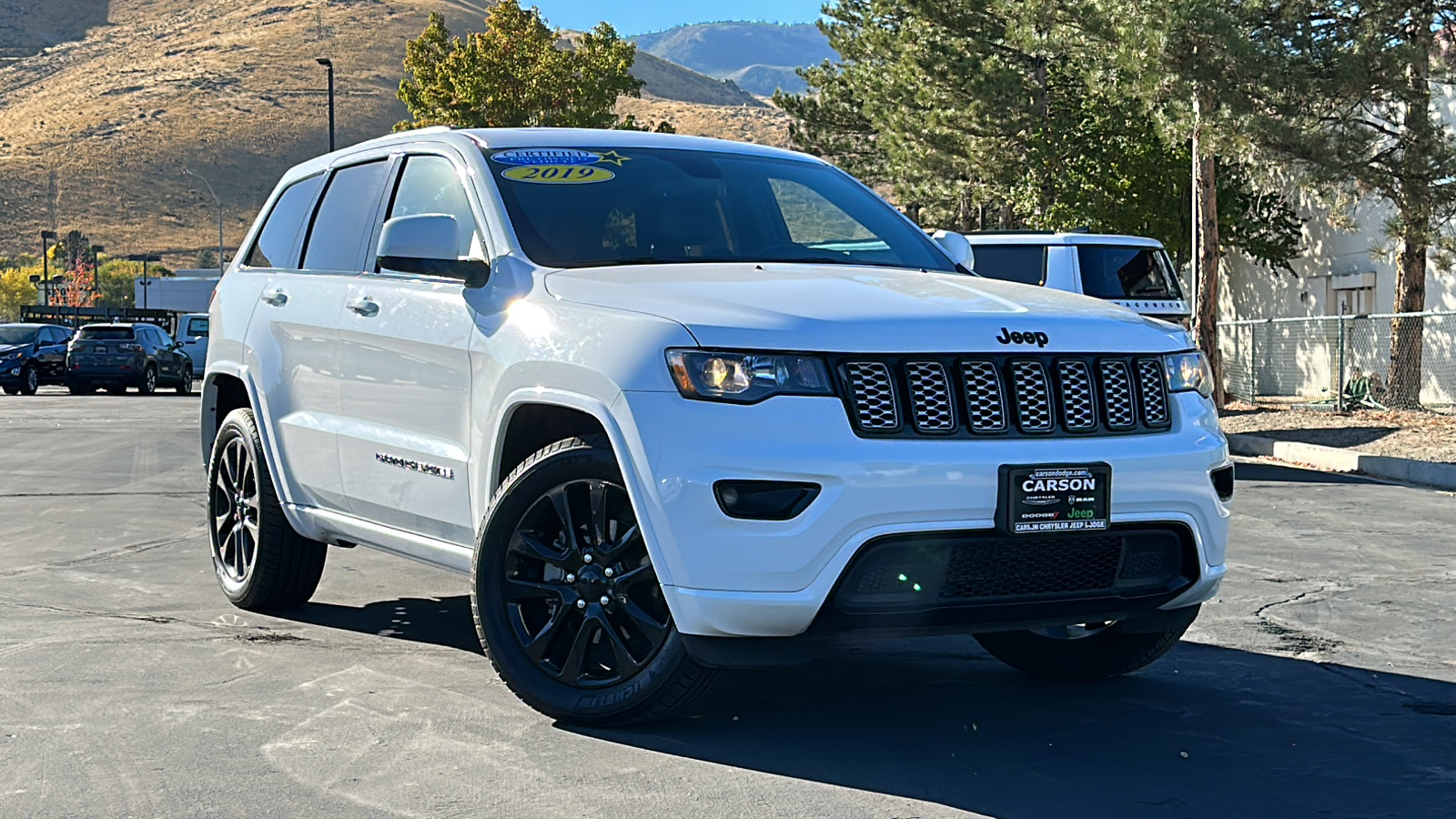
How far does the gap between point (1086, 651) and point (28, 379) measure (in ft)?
115

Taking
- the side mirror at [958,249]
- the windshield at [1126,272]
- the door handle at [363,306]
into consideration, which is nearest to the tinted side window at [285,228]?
the door handle at [363,306]

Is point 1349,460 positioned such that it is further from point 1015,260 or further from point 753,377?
point 753,377

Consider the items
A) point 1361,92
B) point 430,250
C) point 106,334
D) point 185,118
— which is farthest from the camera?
point 185,118

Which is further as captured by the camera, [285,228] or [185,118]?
[185,118]

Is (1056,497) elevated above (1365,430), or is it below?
above

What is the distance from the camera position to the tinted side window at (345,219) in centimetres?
680

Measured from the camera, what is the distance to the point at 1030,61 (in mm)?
34906

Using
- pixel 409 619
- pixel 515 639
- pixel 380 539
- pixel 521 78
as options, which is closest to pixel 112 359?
pixel 521 78

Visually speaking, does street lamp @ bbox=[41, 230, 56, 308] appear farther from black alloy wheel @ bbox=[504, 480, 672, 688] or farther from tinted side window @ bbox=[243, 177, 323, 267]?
black alloy wheel @ bbox=[504, 480, 672, 688]

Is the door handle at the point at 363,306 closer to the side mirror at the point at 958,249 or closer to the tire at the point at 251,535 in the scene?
the tire at the point at 251,535

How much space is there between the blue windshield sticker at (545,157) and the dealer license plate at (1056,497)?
217cm

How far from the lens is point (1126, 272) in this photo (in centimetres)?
1778

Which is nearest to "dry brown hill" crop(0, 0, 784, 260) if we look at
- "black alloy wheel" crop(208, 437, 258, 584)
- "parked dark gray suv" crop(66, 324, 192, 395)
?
"parked dark gray suv" crop(66, 324, 192, 395)

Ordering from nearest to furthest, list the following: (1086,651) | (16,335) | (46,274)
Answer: (1086,651) → (16,335) → (46,274)
